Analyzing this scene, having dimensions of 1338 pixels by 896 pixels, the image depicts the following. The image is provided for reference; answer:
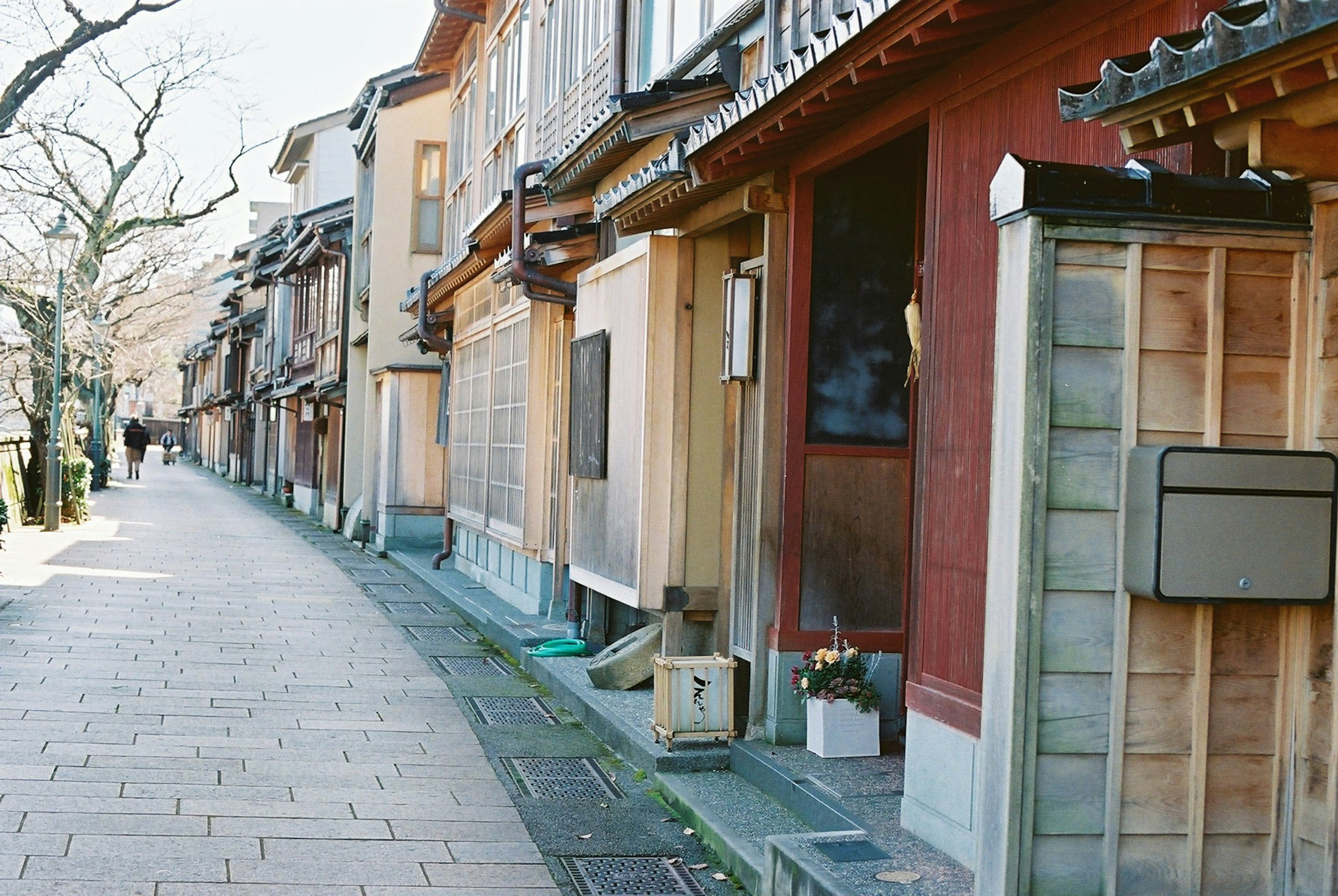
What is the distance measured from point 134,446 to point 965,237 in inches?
1993

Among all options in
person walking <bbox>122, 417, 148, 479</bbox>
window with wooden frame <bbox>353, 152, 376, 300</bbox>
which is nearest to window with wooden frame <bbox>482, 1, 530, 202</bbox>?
window with wooden frame <bbox>353, 152, 376, 300</bbox>

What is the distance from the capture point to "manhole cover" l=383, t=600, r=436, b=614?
683 inches

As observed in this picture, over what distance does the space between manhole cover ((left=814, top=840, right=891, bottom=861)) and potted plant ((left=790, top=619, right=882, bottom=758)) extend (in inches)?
Answer: 71.3

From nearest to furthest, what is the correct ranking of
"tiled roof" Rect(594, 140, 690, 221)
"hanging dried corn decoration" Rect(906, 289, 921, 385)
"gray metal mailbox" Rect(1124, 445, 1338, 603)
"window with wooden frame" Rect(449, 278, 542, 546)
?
"gray metal mailbox" Rect(1124, 445, 1338, 603) < "hanging dried corn decoration" Rect(906, 289, 921, 385) < "tiled roof" Rect(594, 140, 690, 221) < "window with wooden frame" Rect(449, 278, 542, 546)

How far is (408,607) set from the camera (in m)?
17.8

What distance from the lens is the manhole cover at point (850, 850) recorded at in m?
5.86

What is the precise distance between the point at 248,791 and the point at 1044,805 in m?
5.23

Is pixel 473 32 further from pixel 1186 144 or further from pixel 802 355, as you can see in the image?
pixel 1186 144

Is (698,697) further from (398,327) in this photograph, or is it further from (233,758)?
(398,327)

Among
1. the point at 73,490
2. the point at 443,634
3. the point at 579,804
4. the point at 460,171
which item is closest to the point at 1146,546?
the point at 579,804

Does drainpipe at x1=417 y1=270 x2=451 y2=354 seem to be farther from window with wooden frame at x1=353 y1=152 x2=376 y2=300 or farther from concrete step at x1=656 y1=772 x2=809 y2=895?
concrete step at x1=656 y1=772 x2=809 y2=895

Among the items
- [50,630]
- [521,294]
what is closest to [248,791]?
[50,630]

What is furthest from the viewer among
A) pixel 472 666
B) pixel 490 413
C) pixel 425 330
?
pixel 425 330

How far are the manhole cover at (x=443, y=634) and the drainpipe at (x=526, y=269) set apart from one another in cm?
383
